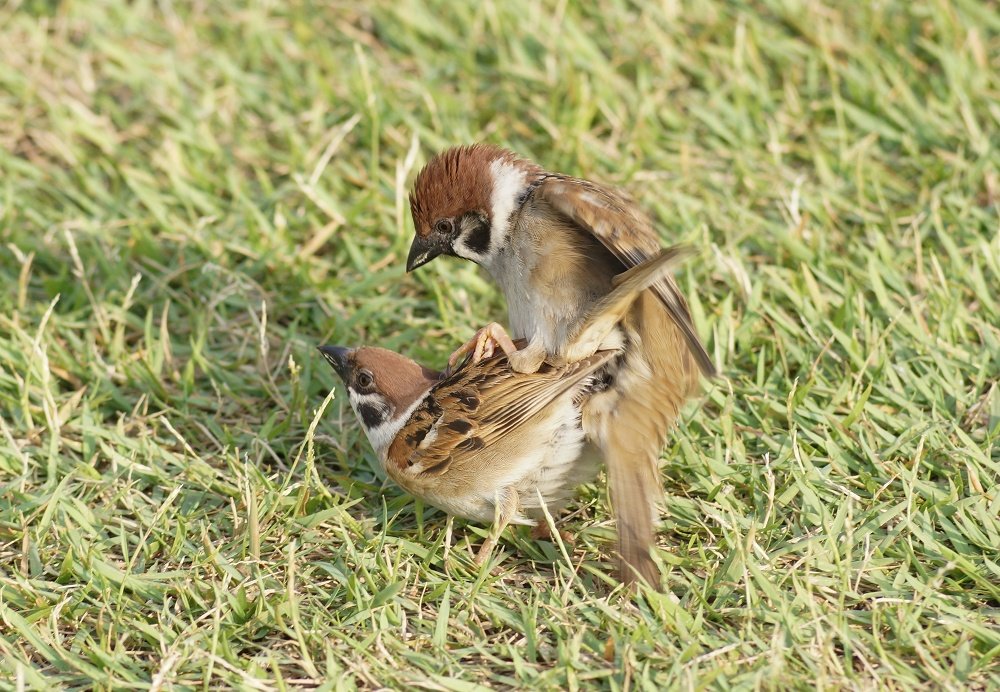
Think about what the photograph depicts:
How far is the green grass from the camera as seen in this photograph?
3.18 metres

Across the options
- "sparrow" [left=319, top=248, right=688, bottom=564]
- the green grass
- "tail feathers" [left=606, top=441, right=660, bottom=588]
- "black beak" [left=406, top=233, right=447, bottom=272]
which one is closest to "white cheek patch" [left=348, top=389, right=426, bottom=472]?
"sparrow" [left=319, top=248, right=688, bottom=564]

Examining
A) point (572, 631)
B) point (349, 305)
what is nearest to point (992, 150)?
point (349, 305)

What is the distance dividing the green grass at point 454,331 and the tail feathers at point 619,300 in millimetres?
505

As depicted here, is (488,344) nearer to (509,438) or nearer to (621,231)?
(509,438)

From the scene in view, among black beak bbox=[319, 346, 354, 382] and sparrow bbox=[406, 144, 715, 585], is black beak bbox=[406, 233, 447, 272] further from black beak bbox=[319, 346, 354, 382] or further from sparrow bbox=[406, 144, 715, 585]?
black beak bbox=[319, 346, 354, 382]

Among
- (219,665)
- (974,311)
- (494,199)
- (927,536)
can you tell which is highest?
(494,199)

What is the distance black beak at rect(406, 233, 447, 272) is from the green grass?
48cm

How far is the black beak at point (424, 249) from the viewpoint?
157 inches

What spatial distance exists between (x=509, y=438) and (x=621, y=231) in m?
0.67

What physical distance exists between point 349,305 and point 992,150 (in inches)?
107

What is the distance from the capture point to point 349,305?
4688 millimetres

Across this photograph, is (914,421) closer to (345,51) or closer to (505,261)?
(505,261)

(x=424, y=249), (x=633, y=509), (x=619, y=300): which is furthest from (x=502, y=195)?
(x=633, y=509)

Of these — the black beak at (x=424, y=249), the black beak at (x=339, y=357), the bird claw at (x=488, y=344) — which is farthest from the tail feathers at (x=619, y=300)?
the black beak at (x=339, y=357)
